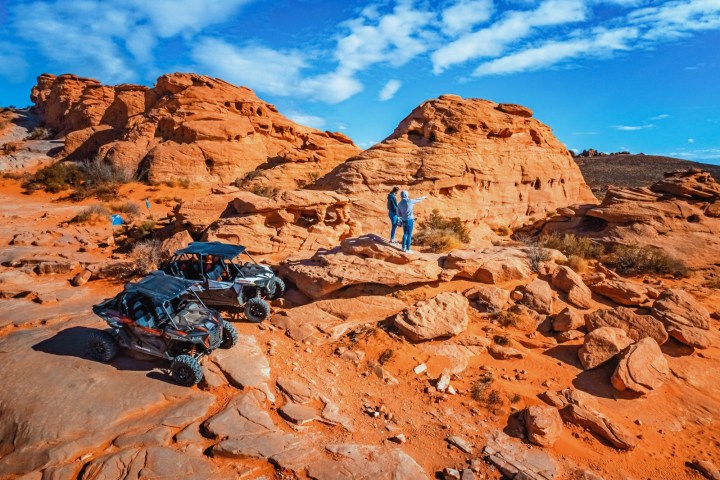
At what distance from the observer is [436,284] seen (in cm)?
920

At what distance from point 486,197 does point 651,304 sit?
11.4 metres

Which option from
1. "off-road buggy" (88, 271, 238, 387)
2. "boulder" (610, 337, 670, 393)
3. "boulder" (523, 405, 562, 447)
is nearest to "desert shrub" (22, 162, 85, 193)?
"off-road buggy" (88, 271, 238, 387)

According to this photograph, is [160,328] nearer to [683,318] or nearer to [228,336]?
[228,336]

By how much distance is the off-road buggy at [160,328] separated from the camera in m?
5.82

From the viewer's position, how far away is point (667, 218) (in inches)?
577

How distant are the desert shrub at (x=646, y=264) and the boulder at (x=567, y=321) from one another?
5569 millimetres

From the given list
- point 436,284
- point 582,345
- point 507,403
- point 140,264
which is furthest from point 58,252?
point 582,345

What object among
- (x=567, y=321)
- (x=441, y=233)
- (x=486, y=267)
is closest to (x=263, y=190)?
(x=441, y=233)

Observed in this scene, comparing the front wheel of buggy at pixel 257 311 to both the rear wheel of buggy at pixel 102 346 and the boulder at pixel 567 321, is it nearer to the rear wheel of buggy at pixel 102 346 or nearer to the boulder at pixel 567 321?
the rear wheel of buggy at pixel 102 346

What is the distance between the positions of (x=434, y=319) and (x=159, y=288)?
16.9ft

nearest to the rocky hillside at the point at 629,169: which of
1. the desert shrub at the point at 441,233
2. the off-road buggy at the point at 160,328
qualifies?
the desert shrub at the point at 441,233

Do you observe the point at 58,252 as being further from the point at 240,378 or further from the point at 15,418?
the point at 240,378

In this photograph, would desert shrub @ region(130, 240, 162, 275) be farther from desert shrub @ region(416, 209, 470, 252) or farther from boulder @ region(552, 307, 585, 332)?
boulder @ region(552, 307, 585, 332)

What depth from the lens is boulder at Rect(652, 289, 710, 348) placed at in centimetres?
710
